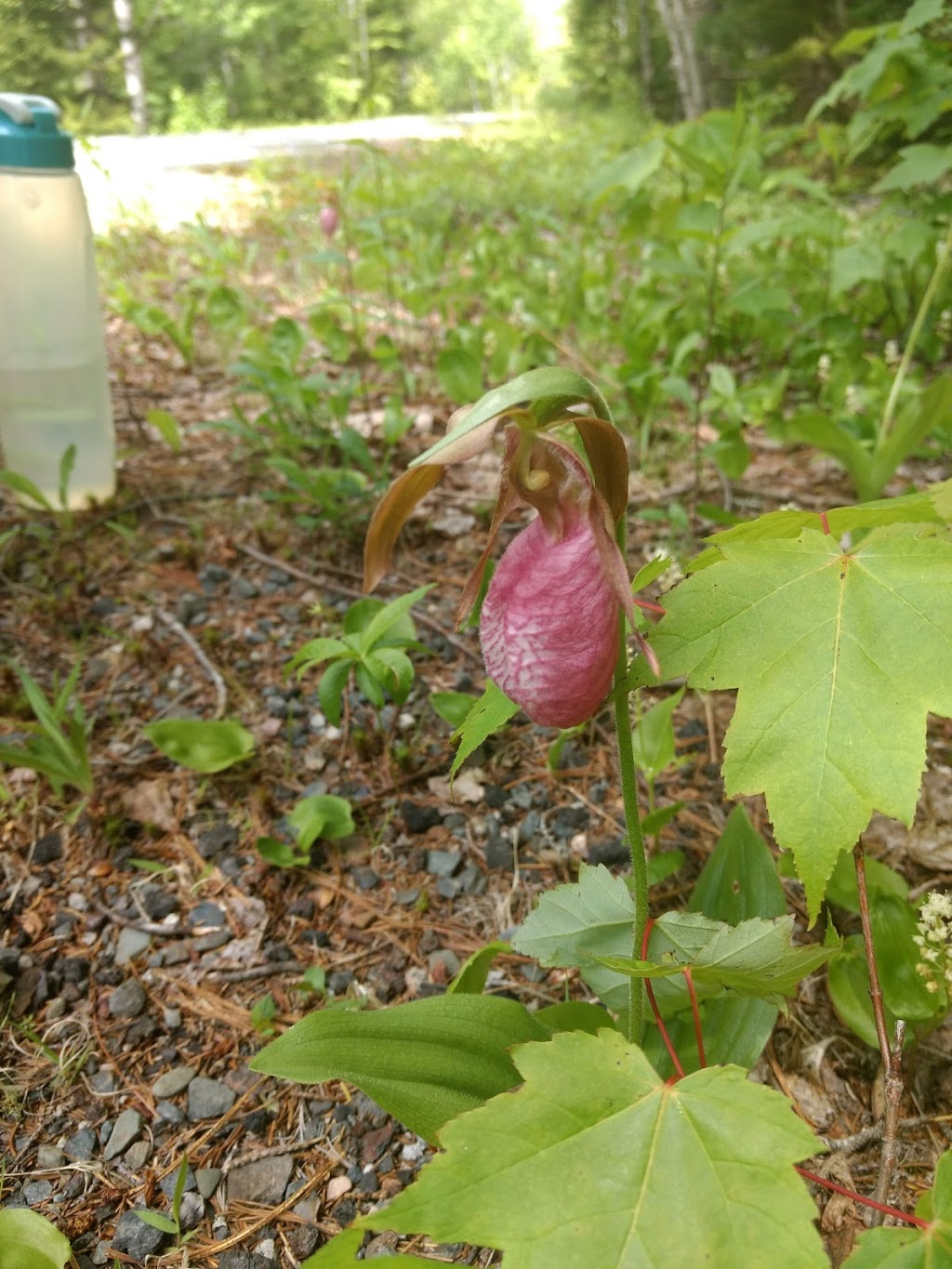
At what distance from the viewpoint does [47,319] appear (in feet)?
7.07

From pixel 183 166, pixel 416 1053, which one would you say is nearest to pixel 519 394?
pixel 416 1053

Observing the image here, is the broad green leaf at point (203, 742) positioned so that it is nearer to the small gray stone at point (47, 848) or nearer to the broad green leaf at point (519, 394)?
the small gray stone at point (47, 848)

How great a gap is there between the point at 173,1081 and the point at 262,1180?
20 cm

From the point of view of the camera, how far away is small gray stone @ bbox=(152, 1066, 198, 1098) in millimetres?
1130

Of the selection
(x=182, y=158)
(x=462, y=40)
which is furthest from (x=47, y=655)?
(x=462, y=40)

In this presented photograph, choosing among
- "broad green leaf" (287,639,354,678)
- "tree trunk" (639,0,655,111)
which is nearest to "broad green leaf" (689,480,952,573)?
"broad green leaf" (287,639,354,678)

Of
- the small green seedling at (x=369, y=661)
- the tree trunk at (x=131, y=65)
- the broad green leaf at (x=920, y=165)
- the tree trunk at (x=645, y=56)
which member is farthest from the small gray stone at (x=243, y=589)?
the tree trunk at (x=131, y=65)

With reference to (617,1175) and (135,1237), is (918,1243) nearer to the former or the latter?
(617,1175)

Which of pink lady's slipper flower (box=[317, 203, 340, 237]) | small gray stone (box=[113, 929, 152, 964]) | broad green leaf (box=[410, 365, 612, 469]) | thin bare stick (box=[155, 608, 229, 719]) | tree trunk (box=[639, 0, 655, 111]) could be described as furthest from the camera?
tree trunk (box=[639, 0, 655, 111])

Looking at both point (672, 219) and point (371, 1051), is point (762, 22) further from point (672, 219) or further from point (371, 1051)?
point (371, 1051)

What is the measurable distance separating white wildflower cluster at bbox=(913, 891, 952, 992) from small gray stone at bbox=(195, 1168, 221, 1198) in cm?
93

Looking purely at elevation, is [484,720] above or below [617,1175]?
above

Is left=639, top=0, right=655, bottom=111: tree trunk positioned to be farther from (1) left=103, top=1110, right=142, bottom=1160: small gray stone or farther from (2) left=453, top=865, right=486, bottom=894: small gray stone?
(1) left=103, top=1110, right=142, bottom=1160: small gray stone

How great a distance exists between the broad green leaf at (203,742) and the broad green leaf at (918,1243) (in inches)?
48.4
